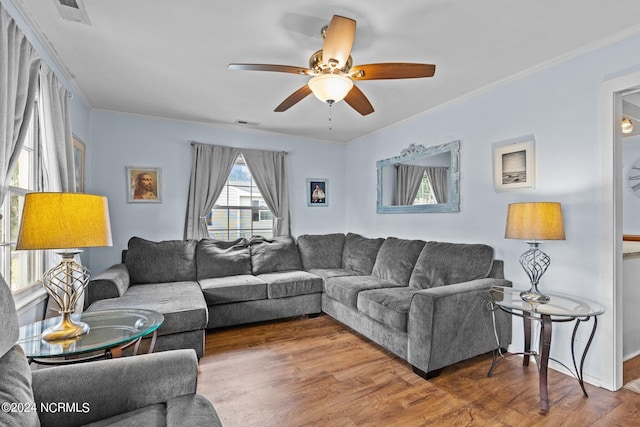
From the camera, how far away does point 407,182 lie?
13.0ft

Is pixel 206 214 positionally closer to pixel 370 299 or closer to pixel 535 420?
pixel 370 299

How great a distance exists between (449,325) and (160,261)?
2.99 meters

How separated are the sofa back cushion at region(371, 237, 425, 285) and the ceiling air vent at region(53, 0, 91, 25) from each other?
325 centimetres

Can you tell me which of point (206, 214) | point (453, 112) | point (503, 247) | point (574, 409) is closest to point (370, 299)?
point (503, 247)

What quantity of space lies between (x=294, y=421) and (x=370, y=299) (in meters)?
1.23

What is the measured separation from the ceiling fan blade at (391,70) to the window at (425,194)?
1.84 m

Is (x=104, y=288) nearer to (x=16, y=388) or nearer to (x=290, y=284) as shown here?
(x=290, y=284)

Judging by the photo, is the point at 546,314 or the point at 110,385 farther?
the point at 546,314

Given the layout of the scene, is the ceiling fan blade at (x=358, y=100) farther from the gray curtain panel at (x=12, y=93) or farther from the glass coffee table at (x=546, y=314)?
the gray curtain panel at (x=12, y=93)

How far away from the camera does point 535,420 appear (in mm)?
1811

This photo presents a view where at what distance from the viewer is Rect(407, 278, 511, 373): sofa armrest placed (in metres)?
2.24

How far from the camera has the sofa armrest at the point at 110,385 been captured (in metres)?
1.12

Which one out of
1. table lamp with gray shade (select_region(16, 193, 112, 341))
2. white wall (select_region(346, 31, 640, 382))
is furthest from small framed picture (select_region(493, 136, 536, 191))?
table lamp with gray shade (select_region(16, 193, 112, 341))

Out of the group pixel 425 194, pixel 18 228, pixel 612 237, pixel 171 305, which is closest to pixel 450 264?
pixel 425 194
